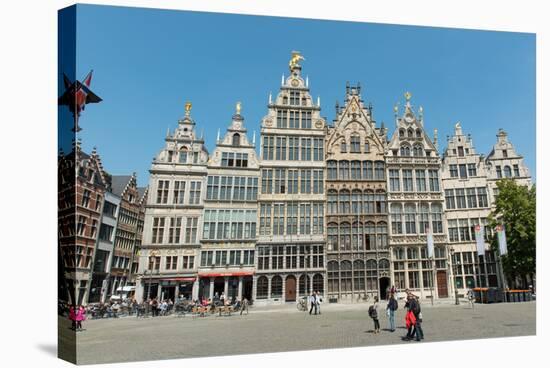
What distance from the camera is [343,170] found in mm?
30328

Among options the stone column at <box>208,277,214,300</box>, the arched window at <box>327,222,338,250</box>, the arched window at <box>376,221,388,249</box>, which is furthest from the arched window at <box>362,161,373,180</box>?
the stone column at <box>208,277,214,300</box>

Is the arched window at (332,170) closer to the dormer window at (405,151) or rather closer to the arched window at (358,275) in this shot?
the dormer window at (405,151)

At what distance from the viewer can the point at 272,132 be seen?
2948cm

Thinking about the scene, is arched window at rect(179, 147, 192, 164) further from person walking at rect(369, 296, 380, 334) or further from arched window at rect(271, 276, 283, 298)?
person walking at rect(369, 296, 380, 334)

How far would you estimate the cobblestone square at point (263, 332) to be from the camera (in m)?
14.3

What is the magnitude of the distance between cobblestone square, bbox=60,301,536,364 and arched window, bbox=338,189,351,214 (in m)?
9.09

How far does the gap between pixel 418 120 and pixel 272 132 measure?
12.5 meters

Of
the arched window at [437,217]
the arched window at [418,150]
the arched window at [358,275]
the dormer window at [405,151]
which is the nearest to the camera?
the arched window at [358,275]

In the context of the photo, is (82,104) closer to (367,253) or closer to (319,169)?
(319,169)

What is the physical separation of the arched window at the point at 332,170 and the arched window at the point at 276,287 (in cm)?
886

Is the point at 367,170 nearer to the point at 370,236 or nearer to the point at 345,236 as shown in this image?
the point at 370,236

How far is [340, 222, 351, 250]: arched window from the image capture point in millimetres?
29188

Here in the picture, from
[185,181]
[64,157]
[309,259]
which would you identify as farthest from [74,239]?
[309,259]

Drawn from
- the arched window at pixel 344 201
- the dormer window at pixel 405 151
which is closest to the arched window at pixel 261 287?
the arched window at pixel 344 201
